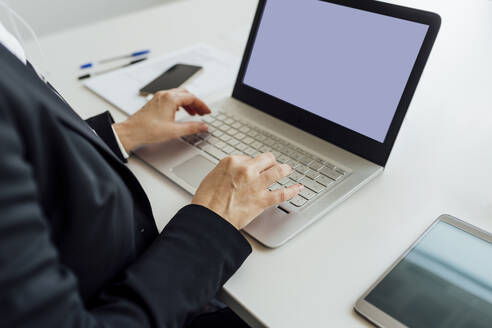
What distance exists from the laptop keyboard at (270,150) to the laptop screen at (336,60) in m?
0.09

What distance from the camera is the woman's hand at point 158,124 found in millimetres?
840

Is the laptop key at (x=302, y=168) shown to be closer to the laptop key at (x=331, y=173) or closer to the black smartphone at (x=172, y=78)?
the laptop key at (x=331, y=173)

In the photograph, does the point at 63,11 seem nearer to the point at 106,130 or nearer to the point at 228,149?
the point at 106,130

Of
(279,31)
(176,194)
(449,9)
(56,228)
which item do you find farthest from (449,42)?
(56,228)

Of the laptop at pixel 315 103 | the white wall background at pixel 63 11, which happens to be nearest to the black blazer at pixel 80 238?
the laptop at pixel 315 103

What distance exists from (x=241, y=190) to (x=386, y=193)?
0.26 m

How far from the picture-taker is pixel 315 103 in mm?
813

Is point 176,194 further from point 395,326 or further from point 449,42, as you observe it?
point 449,42

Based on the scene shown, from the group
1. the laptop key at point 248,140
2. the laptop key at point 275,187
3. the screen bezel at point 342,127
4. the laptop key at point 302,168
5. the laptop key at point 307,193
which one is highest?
the screen bezel at point 342,127

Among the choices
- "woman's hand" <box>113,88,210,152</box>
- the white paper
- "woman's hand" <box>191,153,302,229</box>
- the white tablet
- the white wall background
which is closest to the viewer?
the white tablet

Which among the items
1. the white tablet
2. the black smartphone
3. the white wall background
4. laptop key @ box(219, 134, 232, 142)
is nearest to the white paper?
the black smartphone

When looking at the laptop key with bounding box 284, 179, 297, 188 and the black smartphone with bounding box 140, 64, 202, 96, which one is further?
the black smartphone with bounding box 140, 64, 202, 96

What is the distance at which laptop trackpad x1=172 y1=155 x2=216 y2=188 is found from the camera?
75 cm

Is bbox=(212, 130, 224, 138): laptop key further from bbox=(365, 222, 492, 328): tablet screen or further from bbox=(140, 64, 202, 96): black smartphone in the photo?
bbox=(365, 222, 492, 328): tablet screen
